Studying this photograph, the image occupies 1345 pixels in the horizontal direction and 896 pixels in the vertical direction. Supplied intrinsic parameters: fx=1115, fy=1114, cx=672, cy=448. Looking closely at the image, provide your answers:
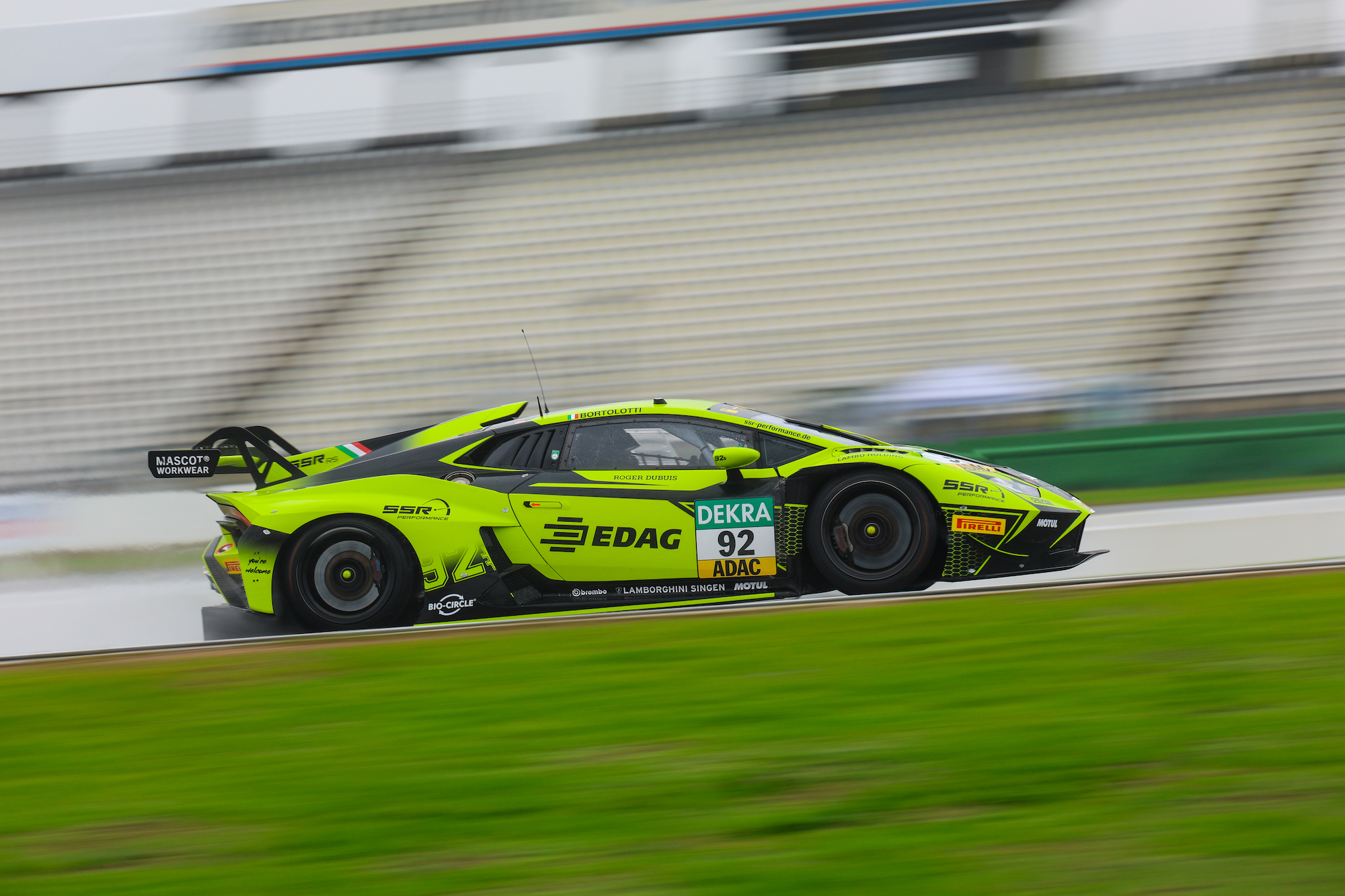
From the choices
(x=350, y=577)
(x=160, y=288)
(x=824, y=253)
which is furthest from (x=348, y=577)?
(x=160, y=288)

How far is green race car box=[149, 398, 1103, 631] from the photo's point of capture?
5.05m

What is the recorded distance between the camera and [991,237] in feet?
40.5

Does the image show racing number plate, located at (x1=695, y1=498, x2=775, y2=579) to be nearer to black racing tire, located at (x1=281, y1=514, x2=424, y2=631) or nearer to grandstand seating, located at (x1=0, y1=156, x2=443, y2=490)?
black racing tire, located at (x1=281, y1=514, x2=424, y2=631)

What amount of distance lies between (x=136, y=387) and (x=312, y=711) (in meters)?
9.80

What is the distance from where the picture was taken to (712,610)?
4.96 meters

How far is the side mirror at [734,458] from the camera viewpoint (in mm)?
5004

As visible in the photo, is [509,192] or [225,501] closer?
[225,501]

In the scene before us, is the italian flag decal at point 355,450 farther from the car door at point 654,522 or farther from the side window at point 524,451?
the car door at point 654,522

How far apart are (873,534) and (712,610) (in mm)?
834

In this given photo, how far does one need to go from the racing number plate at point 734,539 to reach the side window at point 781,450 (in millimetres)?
246

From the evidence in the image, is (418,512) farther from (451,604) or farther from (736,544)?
(736,544)

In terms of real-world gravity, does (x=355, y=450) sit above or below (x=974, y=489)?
above

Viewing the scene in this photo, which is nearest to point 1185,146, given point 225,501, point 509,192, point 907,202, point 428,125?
point 907,202

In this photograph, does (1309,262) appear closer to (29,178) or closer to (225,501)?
(225,501)
